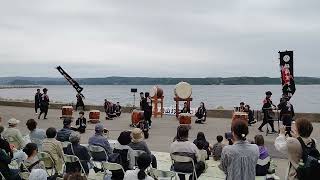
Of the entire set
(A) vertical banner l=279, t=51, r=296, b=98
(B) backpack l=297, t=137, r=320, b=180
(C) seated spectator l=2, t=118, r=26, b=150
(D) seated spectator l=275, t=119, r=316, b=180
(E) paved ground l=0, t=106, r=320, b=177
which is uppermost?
(A) vertical banner l=279, t=51, r=296, b=98

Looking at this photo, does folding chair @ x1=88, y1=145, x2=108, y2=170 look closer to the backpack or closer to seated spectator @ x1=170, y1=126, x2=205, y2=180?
seated spectator @ x1=170, y1=126, x2=205, y2=180

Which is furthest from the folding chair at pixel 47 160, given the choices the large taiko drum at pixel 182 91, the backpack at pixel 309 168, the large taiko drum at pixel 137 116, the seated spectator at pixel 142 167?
the large taiko drum at pixel 182 91

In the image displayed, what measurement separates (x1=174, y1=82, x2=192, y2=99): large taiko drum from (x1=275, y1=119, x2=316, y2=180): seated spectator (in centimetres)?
1686

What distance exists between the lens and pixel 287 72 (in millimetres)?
16406

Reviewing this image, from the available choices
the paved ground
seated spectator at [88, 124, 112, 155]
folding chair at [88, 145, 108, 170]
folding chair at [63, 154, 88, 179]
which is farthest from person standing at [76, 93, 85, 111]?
folding chair at [63, 154, 88, 179]

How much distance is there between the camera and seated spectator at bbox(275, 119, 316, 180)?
4.96 metres

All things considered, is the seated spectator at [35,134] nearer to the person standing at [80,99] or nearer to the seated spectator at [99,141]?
the seated spectator at [99,141]

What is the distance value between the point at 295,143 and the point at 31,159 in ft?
14.0

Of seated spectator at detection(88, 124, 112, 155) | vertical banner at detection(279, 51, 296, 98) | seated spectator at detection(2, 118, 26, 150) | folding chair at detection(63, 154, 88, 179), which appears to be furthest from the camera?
vertical banner at detection(279, 51, 296, 98)

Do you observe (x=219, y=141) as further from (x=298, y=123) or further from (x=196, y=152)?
(x=298, y=123)

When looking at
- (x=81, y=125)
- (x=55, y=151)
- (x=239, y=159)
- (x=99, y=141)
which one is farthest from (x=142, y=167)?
(x=81, y=125)

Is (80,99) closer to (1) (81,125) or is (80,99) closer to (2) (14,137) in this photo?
(1) (81,125)

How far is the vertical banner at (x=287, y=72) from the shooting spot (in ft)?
53.6

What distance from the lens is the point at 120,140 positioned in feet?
25.3
